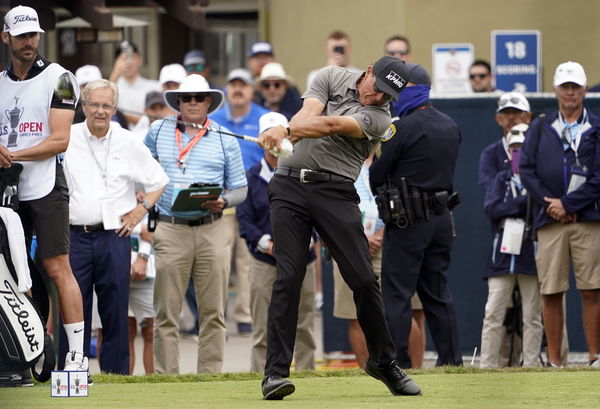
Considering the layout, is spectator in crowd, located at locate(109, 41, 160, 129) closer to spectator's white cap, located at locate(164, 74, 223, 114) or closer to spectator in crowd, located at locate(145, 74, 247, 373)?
spectator's white cap, located at locate(164, 74, 223, 114)

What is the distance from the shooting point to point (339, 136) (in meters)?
8.67

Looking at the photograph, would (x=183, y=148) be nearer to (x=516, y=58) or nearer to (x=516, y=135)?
(x=516, y=135)

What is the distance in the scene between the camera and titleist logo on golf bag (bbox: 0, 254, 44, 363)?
8.97 m

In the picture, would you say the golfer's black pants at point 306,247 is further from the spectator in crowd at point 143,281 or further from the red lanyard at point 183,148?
the spectator in crowd at point 143,281

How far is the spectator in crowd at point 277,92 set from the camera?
15.6 m

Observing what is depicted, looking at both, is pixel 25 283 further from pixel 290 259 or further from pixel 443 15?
pixel 443 15

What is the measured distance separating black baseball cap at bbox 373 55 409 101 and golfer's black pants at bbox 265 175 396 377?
61cm

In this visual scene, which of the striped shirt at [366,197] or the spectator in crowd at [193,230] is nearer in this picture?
the spectator in crowd at [193,230]

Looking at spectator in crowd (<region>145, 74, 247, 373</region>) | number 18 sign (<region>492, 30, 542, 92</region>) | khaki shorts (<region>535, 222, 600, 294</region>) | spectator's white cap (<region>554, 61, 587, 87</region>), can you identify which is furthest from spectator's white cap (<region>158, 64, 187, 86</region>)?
khaki shorts (<region>535, 222, 600, 294</region>)

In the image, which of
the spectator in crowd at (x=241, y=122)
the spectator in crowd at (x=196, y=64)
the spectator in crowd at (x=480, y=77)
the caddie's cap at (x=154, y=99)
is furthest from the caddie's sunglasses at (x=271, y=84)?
the spectator in crowd at (x=480, y=77)

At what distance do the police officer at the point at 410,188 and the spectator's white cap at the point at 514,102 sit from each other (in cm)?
155

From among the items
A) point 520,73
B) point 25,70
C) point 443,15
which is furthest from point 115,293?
point 443,15

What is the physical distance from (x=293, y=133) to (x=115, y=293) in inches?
115

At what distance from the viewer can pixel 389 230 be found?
1105 cm
